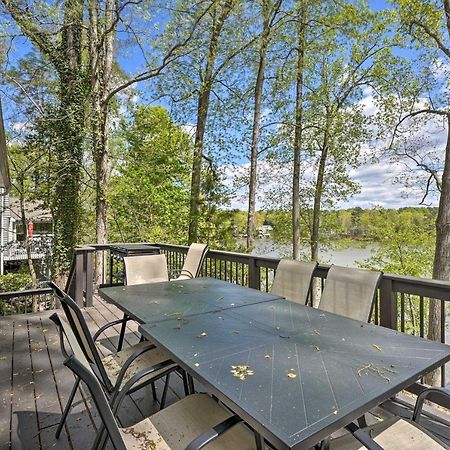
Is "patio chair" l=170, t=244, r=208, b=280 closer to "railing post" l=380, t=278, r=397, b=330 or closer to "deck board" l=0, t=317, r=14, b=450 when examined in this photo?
"deck board" l=0, t=317, r=14, b=450

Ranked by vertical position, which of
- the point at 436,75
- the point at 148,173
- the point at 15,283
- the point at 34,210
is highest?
the point at 436,75

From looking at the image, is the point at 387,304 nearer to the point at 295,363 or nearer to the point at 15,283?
the point at 295,363

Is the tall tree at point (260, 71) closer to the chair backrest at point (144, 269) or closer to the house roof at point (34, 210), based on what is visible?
the house roof at point (34, 210)

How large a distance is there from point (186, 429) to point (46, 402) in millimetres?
1658

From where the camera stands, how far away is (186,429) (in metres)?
1.56

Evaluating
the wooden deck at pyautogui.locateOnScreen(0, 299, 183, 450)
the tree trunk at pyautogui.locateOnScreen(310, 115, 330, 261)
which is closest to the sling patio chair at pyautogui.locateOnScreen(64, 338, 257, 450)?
the wooden deck at pyautogui.locateOnScreen(0, 299, 183, 450)

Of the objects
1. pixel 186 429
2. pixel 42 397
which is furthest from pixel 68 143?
pixel 186 429

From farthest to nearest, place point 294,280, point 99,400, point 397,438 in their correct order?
1. point 294,280
2. point 397,438
3. point 99,400

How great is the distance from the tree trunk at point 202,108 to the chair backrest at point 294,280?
8306 millimetres

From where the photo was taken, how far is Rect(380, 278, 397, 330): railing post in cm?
267

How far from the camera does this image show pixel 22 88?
365 inches

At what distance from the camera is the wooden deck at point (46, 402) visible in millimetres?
2150

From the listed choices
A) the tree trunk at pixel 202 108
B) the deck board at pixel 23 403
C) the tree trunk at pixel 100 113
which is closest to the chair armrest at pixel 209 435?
the deck board at pixel 23 403

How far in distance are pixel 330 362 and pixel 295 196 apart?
1137 cm
